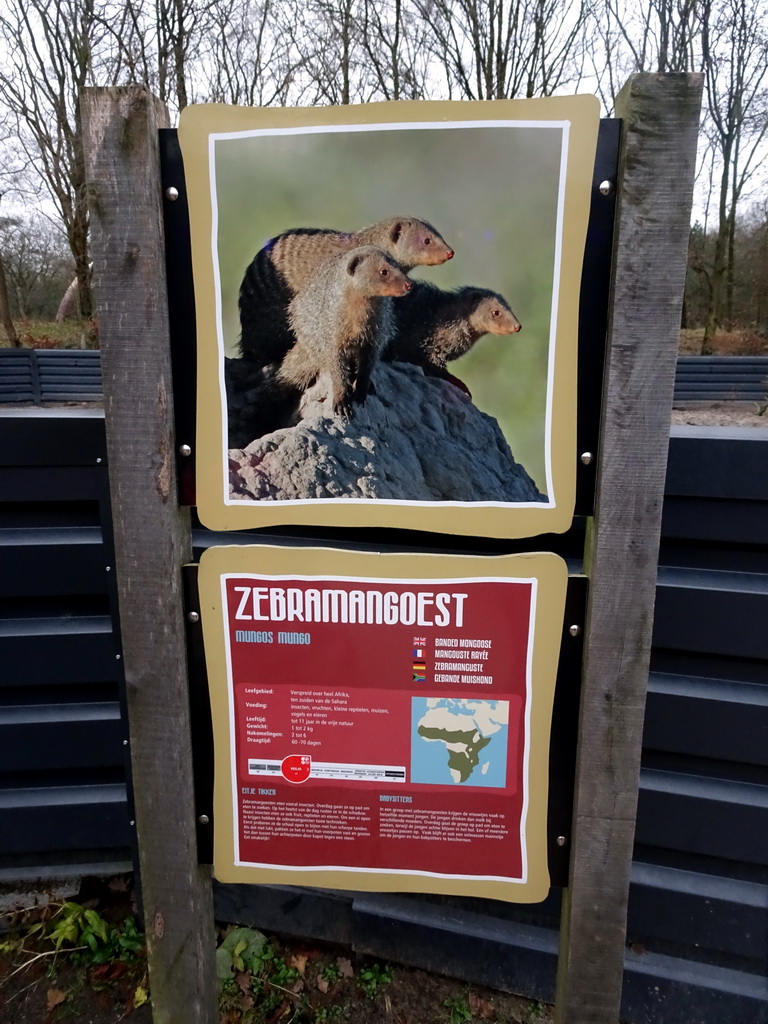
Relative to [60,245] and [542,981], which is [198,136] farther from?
[60,245]

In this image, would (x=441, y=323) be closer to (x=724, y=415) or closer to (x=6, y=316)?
(x=724, y=415)

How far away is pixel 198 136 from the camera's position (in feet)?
4.23

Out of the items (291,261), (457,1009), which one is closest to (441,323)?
(291,261)

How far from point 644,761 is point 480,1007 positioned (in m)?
1.02

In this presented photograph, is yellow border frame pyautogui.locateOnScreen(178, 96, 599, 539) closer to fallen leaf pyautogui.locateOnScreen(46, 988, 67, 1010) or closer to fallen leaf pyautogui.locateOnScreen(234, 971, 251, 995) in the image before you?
fallen leaf pyautogui.locateOnScreen(234, 971, 251, 995)

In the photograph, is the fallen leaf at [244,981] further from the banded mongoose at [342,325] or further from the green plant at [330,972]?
the banded mongoose at [342,325]

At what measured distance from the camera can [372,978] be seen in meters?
2.28

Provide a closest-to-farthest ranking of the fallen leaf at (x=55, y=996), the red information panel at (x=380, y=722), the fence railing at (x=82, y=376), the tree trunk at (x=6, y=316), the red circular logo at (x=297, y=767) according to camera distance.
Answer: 1. the red information panel at (x=380, y=722)
2. the red circular logo at (x=297, y=767)
3. the fallen leaf at (x=55, y=996)
4. the fence railing at (x=82, y=376)
5. the tree trunk at (x=6, y=316)

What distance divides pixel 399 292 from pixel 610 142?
0.47m

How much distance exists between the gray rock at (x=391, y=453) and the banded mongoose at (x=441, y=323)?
3 centimetres

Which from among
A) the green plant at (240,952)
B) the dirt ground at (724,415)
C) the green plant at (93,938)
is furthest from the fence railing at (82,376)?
the green plant at (240,952)

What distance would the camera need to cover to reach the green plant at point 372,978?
226 centimetres

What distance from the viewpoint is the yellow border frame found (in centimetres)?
122

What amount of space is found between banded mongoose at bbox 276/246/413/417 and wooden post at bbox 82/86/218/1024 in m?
0.28
